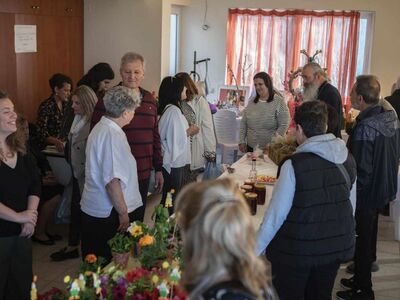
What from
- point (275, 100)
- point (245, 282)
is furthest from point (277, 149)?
point (245, 282)

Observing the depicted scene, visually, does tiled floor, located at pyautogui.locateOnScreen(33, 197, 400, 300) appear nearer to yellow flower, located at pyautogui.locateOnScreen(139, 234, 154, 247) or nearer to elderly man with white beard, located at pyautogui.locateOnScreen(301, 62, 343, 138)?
elderly man with white beard, located at pyautogui.locateOnScreen(301, 62, 343, 138)

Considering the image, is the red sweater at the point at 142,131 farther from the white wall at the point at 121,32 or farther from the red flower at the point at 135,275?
the white wall at the point at 121,32

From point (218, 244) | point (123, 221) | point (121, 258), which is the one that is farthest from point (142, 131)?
point (218, 244)

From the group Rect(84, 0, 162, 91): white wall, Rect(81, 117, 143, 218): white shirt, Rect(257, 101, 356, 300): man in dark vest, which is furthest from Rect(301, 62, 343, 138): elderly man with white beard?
Rect(84, 0, 162, 91): white wall

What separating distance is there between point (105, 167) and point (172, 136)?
1.19 meters

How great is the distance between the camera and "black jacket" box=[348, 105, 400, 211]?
10.4 ft

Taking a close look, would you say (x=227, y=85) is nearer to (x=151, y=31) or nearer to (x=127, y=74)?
(x=151, y=31)

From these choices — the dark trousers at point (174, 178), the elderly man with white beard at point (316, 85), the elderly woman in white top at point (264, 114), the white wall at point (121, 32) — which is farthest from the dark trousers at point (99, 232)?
the white wall at point (121, 32)

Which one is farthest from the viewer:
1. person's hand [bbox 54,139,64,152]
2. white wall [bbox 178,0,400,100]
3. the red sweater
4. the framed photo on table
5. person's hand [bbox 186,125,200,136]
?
the framed photo on table

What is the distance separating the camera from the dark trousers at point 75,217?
12.5 feet

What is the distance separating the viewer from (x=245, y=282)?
1.21 metres

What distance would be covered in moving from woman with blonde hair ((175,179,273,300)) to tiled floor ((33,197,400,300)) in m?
2.57

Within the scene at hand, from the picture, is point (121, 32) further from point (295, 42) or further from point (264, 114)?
point (264, 114)

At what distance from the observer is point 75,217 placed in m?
3.92
